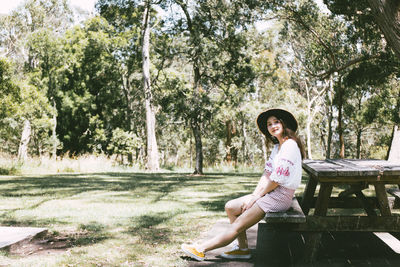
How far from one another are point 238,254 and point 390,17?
4391mm

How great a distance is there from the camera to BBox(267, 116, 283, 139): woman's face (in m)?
4.07

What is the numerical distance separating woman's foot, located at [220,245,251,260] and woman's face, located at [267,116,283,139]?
1.18 meters

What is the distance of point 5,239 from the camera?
4.33 meters

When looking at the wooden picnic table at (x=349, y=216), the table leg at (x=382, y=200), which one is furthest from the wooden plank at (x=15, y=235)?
the table leg at (x=382, y=200)

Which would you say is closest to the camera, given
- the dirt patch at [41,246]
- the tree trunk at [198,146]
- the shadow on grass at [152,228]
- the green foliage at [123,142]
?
the dirt patch at [41,246]

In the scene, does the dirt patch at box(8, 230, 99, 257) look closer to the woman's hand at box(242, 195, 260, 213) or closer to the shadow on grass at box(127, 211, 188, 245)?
the shadow on grass at box(127, 211, 188, 245)

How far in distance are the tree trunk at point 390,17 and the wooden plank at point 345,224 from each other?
343cm

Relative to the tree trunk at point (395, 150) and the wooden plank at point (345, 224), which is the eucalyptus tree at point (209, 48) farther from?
the wooden plank at point (345, 224)

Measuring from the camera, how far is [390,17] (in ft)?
20.2

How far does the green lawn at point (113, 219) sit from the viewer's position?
399 cm

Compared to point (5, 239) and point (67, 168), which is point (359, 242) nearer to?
point (5, 239)

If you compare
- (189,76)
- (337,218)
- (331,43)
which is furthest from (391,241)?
(189,76)

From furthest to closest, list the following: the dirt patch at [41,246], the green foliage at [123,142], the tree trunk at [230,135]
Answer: the tree trunk at [230,135]
the green foliage at [123,142]
the dirt patch at [41,246]

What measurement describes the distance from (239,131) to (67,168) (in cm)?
2524
